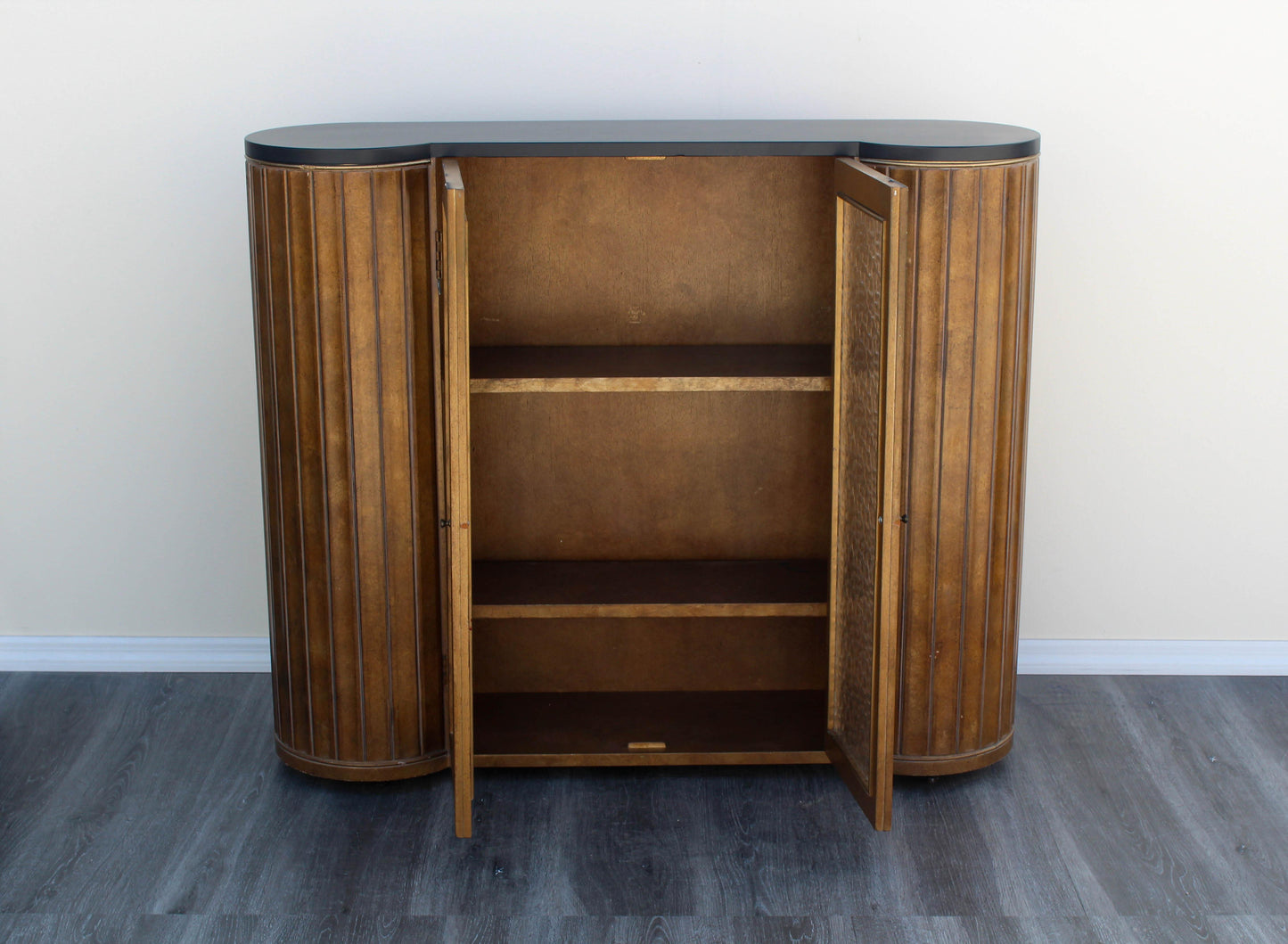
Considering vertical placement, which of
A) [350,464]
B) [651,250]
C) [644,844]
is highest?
[651,250]

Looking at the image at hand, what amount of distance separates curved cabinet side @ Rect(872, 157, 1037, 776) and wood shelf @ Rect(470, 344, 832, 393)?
0.82ft

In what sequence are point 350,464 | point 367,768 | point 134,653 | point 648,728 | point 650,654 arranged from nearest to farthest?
point 350,464 < point 367,768 < point 648,728 < point 650,654 < point 134,653

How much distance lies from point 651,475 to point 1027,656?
1106 millimetres

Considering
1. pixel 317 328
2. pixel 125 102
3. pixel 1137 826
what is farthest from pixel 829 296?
pixel 125 102

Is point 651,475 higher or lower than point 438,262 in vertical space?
lower

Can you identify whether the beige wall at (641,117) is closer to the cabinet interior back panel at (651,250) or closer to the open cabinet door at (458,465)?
the cabinet interior back panel at (651,250)

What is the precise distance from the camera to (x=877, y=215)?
A: 2293mm

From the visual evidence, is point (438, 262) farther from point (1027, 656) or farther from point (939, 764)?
point (1027, 656)

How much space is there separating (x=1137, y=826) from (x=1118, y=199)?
1371 mm

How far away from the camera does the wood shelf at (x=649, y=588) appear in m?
2.77

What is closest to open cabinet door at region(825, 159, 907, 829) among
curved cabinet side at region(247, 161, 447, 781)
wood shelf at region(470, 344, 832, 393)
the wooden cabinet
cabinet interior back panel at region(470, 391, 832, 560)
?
the wooden cabinet

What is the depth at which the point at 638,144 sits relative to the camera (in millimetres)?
2502

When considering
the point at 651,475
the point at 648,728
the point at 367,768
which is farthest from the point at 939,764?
the point at 367,768

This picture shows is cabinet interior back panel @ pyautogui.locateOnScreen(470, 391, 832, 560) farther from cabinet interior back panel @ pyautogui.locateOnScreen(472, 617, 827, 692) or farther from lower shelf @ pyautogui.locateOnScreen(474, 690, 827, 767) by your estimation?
lower shelf @ pyautogui.locateOnScreen(474, 690, 827, 767)
